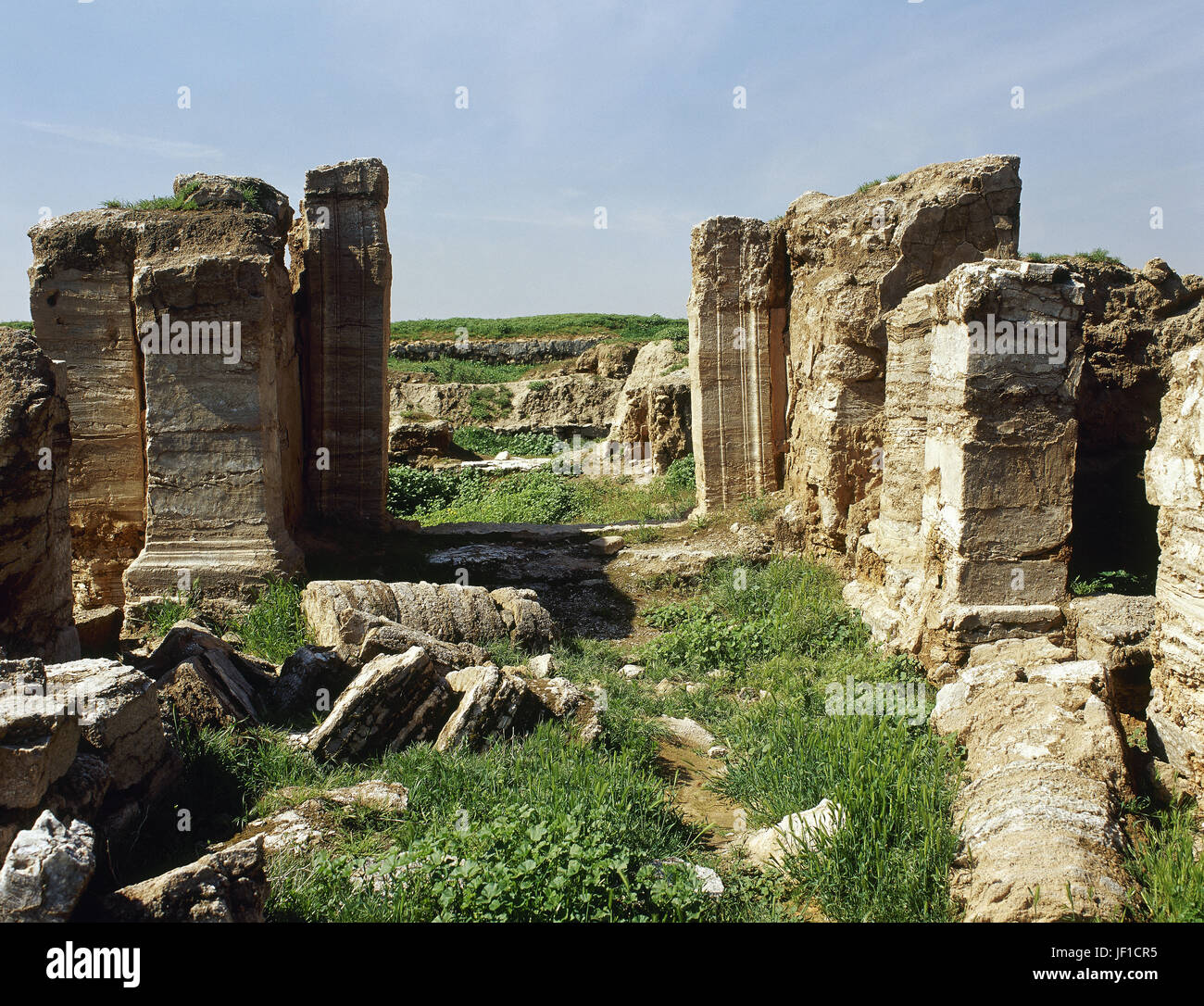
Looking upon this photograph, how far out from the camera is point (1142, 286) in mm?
8547

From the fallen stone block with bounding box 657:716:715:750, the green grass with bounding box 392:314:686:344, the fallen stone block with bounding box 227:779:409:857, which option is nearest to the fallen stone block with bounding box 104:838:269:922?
the fallen stone block with bounding box 227:779:409:857

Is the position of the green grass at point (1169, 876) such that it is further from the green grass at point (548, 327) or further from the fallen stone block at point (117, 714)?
the green grass at point (548, 327)

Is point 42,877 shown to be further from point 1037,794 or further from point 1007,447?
point 1007,447

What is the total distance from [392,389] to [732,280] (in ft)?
53.8

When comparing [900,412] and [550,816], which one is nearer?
[550,816]

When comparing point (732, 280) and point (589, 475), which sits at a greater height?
point (732, 280)

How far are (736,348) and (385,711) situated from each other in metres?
6.22

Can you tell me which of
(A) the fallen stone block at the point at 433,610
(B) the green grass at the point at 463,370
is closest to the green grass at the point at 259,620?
(A) the fallen stone block at the point at 433,610

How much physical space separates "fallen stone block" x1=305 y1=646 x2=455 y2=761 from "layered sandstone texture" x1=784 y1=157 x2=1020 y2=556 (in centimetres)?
466

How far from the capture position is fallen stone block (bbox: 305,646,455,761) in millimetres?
4602

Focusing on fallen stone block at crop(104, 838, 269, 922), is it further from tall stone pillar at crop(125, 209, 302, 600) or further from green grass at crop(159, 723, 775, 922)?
tall stone pillar at crop(125, 209, 302, 600)

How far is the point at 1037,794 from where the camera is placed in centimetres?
359
